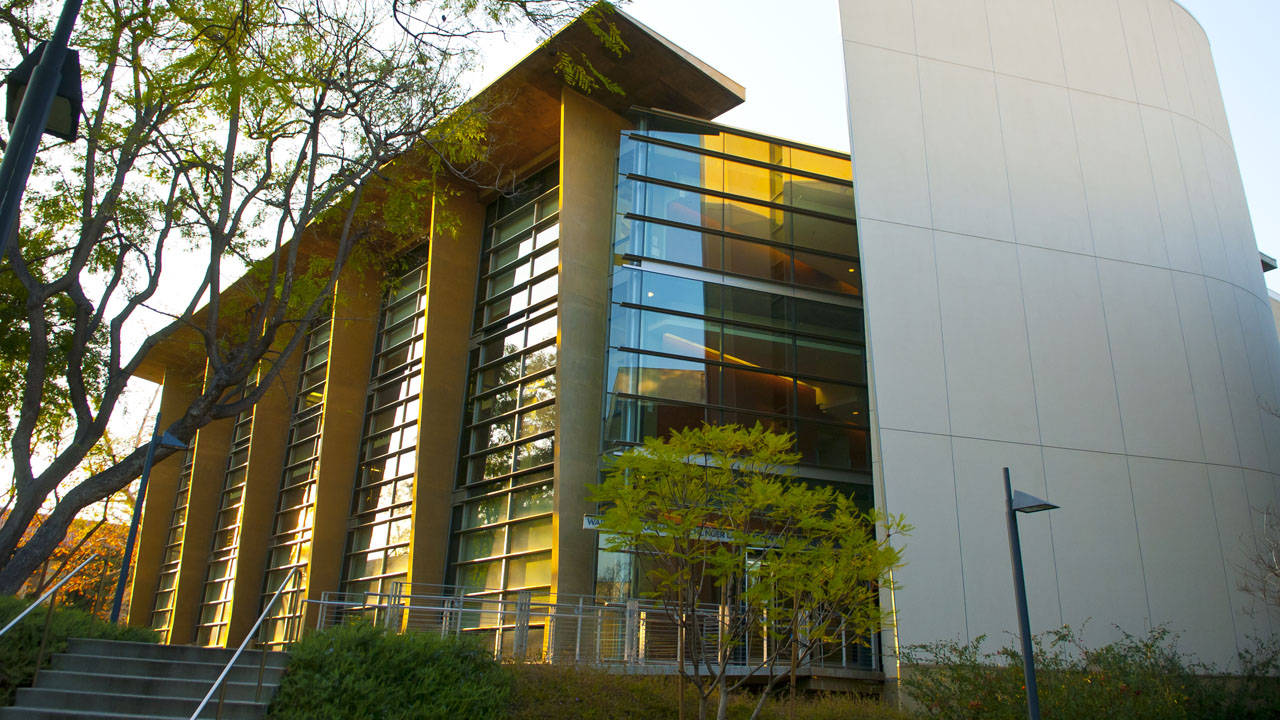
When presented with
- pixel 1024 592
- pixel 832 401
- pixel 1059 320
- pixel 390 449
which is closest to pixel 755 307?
pixel 832 401

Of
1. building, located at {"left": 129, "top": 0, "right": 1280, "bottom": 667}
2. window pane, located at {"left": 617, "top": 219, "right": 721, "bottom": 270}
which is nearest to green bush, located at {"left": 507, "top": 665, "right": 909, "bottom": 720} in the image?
building, located at {"left": 129, "top": 0, "right": 1280, "bottom": 667}

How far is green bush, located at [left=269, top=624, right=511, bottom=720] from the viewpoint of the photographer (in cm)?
1002

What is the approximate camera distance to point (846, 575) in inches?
480

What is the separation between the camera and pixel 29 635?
9.52m

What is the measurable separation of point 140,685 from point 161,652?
0.82 meters

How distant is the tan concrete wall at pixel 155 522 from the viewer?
36281 mm

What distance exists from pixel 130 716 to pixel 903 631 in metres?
12.6

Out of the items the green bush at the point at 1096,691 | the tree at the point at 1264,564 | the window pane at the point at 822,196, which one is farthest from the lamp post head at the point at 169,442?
the tree at the point at 1264,564

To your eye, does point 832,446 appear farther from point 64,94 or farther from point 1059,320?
point 64,94

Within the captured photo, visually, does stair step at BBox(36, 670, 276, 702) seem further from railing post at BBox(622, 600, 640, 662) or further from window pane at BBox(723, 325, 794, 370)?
window pane at BBox(723, 325, 794, 370)

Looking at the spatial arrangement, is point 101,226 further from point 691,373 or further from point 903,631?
point 903,631

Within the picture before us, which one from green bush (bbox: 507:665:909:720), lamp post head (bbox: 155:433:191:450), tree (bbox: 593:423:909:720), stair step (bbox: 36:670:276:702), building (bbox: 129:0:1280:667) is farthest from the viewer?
building (bbox: 129:0:1280:667)

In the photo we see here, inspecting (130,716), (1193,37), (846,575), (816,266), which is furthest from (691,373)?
(1193,37)

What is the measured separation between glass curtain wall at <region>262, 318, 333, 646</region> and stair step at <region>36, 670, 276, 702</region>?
17809 millimetres
